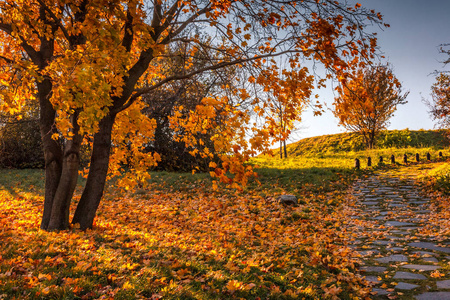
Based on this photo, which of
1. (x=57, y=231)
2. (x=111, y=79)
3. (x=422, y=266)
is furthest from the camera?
(x=57, y=231)

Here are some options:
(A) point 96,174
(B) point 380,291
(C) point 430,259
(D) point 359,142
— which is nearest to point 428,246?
(C) point 430,259

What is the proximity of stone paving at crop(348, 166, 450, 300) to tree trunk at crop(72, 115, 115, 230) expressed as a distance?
5831mm

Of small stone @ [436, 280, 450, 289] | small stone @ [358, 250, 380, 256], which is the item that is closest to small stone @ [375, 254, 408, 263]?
small stone @ [358, 250, 380, 256]

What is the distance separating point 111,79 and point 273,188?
27.0ft

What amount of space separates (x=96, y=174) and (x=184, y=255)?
10.0 ft

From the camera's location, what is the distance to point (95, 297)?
3.40 metres

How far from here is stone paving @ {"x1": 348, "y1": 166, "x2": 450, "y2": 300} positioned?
4660mm

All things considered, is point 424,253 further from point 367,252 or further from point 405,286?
point 405,286

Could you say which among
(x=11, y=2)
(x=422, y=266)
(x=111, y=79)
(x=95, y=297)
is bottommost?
(x=422, y=266)

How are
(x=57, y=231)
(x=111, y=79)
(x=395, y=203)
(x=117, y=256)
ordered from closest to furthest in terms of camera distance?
(x=117, y=256) < (x=111, y=79) < (x=57, y=231) < (x=395, y=203)

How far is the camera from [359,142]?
3073 centimetres

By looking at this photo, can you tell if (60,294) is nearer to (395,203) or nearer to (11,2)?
(11,2)

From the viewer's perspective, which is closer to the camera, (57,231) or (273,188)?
(57,231)

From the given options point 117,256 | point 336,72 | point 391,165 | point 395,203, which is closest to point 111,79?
point 117,256
